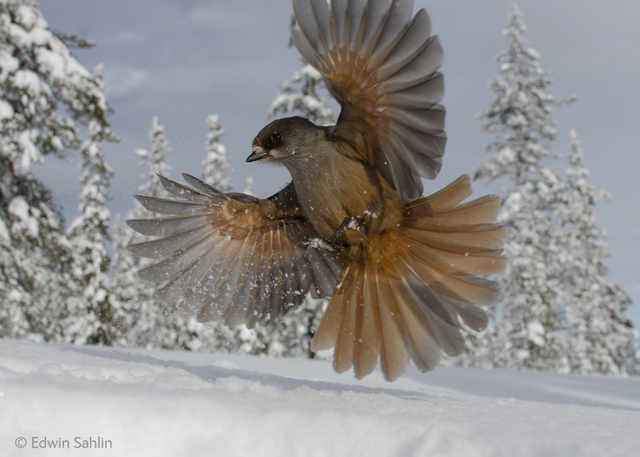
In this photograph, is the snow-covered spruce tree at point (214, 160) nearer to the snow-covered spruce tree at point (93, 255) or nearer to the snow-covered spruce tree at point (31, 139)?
the snow-covered spruce tree at point (93, 255)

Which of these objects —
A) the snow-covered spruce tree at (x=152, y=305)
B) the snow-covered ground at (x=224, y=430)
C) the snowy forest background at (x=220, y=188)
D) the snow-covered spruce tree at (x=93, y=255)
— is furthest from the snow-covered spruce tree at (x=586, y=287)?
the snow-covered ground at (x=224, y=430)

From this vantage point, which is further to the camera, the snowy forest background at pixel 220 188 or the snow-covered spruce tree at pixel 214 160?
the snow-covered spruce tree at pixel 214 160

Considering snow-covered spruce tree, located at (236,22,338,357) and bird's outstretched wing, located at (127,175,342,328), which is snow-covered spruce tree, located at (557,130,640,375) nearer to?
snow-covered spruce tree, located at (236,22,338,357)

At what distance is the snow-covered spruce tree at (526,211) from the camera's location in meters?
16.4

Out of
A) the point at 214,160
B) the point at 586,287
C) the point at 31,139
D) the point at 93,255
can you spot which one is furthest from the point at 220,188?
the point at 586,287

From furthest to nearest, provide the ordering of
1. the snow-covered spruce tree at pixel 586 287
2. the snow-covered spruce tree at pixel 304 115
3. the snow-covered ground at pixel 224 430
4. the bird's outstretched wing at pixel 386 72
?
1. the snow-covered spruce tree at pixel 586 287
2. the snow-covered spruce tree at pixel 304 115
3. the bird's outstretched wing at pixel 386 72
4. the snow-covered ground at pixel 224 430

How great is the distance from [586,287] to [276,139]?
19.2 meters

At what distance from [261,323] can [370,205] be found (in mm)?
1246

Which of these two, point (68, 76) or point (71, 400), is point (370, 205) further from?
point (68, 76)

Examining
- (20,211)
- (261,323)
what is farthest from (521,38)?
(261,323)

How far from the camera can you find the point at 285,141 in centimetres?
325

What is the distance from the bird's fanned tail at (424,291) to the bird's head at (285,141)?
760 millimetres

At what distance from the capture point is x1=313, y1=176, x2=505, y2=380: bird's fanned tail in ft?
9.79

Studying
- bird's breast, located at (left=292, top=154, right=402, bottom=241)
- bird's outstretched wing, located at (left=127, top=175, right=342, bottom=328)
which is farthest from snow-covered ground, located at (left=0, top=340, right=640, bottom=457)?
bird's outstretched wing, located at (left=127, top=175, right=342, bottom=328)
